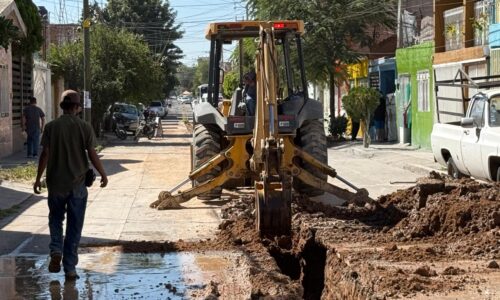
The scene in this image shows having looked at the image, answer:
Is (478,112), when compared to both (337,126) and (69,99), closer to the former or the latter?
(69,99)

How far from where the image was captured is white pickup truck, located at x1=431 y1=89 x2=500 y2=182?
1477 centimetres

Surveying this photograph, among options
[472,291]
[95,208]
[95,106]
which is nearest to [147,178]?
[95,208]

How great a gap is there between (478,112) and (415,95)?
684 inches

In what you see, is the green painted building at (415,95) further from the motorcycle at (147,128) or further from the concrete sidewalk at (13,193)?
the concrete sidewalk at (13,193)

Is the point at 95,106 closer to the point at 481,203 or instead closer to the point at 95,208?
the point at 95,208

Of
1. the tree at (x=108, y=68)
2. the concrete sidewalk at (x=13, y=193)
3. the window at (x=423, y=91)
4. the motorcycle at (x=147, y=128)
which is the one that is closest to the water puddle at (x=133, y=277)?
the concrete sidewalk at (x=13, y=193)

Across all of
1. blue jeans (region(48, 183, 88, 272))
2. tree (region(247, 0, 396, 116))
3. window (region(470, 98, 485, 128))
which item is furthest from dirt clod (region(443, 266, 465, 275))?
tree (region(247, 0, 396, 116))

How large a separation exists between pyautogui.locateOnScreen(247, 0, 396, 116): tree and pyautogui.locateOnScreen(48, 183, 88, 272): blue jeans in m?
29.3

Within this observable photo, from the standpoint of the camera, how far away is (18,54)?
30.1 metres

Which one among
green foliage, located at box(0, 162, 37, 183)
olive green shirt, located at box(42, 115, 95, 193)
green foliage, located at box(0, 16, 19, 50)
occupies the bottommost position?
green foliage, located at box(0, 162, 37, 183)

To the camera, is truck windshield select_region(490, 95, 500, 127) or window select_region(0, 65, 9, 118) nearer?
truck windshield select_region(490, 95, 500, 127)

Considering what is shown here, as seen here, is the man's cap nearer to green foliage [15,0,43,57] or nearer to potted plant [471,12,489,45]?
potted plant [471,12,489,45]

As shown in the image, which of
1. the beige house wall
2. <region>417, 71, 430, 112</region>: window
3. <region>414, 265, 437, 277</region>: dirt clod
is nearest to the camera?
<region>414, 265, 437, 277</region>: dirt clod

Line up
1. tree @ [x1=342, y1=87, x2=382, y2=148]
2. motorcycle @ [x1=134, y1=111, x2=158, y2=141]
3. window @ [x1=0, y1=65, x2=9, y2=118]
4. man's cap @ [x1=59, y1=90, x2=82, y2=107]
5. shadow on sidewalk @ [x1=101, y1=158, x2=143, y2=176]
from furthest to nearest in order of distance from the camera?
motorcycle @ [x1=134, y1=111, x2=158, y2=141], tree @ [x1=342, y1=87, x2=382, y2=148], window @ [x1=0, y1=65, x2=9, y2=118], shadow on sidewalk @ [x1=101, y1=158, x2=143, y2=176], man's cap @ [x1=59, y1=90, x2=82, y2=107]
